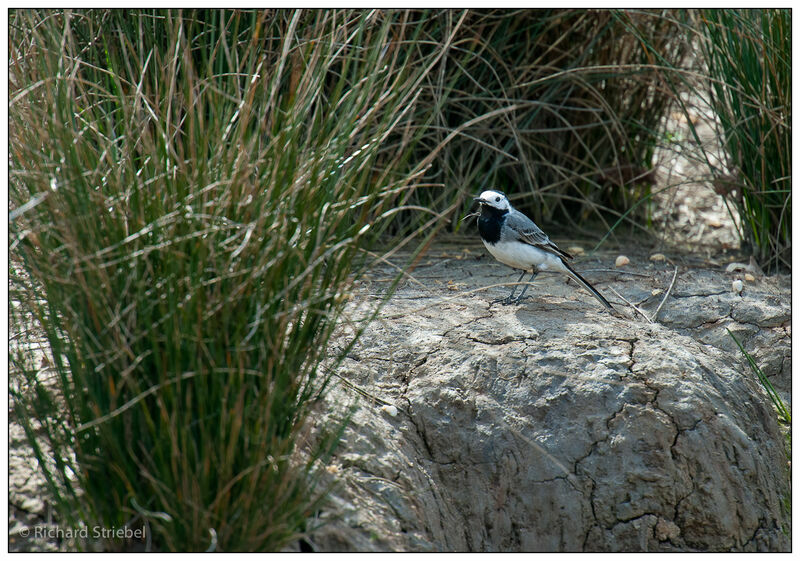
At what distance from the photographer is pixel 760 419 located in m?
3.51

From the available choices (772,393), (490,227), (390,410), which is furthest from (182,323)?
(772,393)

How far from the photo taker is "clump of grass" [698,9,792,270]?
430 cm

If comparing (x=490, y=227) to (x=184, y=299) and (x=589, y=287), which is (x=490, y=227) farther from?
(x=184, y=299)

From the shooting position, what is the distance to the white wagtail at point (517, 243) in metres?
4.17

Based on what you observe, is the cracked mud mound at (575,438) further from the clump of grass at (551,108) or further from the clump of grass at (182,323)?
the clump of grass at (551,108)

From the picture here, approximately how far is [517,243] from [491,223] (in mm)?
170

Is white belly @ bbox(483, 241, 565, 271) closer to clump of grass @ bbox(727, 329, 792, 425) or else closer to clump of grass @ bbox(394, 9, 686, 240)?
clump of grass @ bbox(394, 9, 686, 240)

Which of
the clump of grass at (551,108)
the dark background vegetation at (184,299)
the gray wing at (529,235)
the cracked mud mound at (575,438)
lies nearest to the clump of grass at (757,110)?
the clump of grass at (551,108)

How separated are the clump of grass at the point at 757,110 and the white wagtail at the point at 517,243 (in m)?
1.13

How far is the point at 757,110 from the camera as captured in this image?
4508mm

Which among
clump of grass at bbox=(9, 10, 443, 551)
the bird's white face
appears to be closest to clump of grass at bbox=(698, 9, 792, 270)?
the bird's white face

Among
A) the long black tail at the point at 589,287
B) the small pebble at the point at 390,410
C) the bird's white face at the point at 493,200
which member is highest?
the bird's white face at the point at 493,200

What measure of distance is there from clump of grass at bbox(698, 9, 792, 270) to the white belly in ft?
3.77

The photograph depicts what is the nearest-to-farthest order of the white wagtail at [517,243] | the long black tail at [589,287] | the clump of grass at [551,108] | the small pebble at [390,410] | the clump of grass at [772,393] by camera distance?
the small pebble at [390,410] < the clump of grass at [772,393] < the long black tail at [589,287] < the white wagtail at [517,243] < the clump of grass at [551,108]
